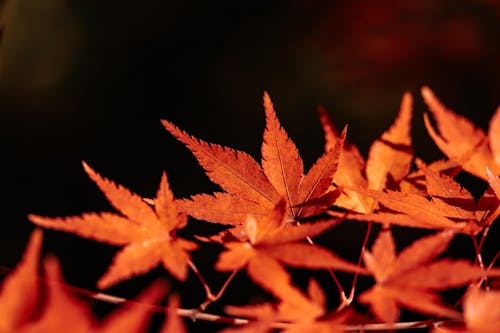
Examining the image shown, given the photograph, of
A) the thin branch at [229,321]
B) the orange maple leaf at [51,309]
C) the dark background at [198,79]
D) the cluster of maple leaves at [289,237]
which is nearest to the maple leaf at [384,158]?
the cluster of maple leaves at [289,237]

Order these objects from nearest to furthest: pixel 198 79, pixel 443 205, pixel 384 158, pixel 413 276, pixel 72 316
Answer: pixel 72 316, pixel 413 276, pixel 443 205, pixel 384 158, pixel 198 79

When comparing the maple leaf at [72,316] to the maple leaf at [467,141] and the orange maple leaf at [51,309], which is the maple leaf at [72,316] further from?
the maple leaf at [467,141]

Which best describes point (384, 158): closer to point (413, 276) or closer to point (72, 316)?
point (413, 276)

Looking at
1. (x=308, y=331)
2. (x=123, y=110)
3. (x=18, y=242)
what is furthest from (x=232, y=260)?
(x=123, y=110)

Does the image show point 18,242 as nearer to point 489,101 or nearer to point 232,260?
point 232,260

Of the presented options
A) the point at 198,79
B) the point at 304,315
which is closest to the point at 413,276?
the point at 304,315
